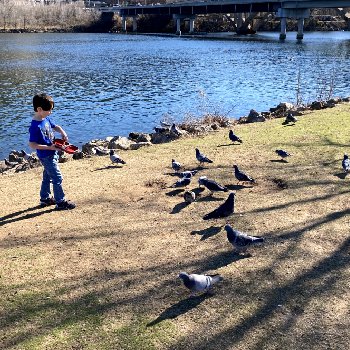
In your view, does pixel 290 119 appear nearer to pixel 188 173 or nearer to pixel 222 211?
pixel 188 173

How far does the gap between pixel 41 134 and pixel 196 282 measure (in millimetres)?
3341

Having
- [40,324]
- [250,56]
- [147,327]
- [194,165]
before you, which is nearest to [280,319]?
[147,327]

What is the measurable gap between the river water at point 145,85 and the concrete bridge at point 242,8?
2171cm

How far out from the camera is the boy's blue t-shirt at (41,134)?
21.9 feet

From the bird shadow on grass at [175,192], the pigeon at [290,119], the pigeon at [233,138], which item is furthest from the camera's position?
the pigeon at [290,119]

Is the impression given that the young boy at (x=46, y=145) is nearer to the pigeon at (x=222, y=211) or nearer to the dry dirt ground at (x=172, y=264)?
the dry dirt ground at (x=172, y=264)

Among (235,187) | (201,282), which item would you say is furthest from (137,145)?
(201,282)

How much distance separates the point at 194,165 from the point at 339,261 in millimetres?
4497

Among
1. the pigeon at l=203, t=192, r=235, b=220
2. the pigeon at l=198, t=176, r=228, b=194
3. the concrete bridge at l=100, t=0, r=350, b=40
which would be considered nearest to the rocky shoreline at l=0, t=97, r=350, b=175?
the pigeon at l=198, t=176, r=228, b=194

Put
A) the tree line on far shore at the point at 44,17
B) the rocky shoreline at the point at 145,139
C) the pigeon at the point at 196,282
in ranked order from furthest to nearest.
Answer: the tree line on far shore at the point at 44,17 < the rocky shoreline at the point at 145,139 < the pigeon at the point at 196,282

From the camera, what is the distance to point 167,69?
131ft

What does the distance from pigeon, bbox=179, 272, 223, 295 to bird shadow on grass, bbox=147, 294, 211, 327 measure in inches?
3.4

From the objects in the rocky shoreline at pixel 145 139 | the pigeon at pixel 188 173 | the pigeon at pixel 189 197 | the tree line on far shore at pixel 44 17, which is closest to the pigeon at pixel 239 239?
the pigeon at pixel 189 197

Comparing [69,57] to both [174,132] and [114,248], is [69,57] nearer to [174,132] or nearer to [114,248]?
[174,132]
